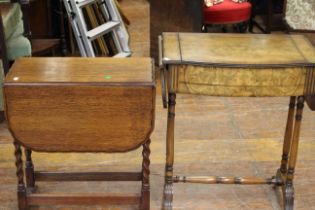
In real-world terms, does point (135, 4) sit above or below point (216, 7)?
below

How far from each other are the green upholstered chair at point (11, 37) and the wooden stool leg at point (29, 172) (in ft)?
2.91

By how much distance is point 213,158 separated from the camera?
3.01m

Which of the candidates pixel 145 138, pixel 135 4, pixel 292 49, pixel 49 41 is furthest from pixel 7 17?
pixel 135 4

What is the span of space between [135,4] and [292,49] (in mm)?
4396

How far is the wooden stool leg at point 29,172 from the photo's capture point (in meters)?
2.58

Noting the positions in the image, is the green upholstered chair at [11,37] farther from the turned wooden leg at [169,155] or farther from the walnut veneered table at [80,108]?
the turned wooden leg at [169,155]

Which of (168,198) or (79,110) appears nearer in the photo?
(79,110)

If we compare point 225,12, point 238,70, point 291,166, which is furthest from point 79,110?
point 225,12

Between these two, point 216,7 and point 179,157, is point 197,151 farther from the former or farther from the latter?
point 216,7

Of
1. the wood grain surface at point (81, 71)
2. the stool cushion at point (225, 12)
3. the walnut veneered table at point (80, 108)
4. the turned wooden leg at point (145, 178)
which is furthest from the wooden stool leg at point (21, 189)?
the stool cushion at point (225, 12)

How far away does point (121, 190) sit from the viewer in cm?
271

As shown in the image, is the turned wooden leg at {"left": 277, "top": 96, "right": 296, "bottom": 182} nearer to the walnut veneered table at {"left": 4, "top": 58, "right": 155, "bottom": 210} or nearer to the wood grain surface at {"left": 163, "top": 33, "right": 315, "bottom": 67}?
the wood grain surface at {"left": 163, "top": 33, "right": 315, "bottom": 67}

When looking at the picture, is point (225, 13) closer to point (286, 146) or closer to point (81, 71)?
point (286, 146)

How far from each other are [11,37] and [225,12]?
1.80 metres
